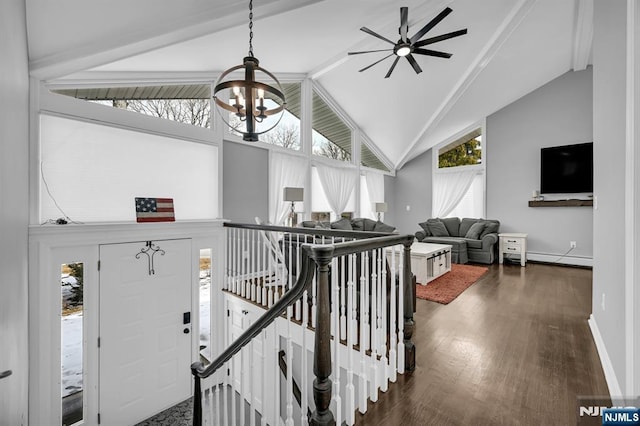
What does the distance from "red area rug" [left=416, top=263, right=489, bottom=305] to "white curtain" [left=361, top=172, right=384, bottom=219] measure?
289 centimetres

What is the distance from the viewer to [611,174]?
1.92 metres

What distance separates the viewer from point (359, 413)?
5.56ft

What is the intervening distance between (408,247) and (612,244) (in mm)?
1363

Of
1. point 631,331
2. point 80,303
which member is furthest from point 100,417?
point 631,331

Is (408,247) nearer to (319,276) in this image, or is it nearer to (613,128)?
(319,276)

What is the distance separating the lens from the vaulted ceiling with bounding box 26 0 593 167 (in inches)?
90.7

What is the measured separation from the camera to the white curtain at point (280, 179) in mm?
5209

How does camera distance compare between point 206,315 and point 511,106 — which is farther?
point 511,106

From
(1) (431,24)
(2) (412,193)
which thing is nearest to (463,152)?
(2) (412,193)

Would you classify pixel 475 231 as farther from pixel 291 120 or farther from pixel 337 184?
pixel 291 120

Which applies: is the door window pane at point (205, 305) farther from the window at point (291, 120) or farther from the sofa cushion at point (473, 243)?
the sofa cushion at point (473, 243)

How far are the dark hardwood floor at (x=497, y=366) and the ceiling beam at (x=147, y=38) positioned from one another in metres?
3.19

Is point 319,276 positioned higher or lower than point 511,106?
lower

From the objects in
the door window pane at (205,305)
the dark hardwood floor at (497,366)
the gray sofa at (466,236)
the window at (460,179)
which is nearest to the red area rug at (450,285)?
the dark hardwood floor at (497,366)
